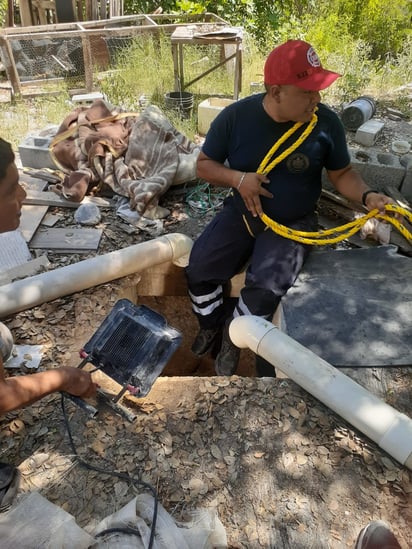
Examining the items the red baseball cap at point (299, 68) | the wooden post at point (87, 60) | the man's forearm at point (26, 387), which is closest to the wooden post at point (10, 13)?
the wooden post at point (87, 60)

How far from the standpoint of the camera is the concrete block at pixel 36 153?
4703 mm

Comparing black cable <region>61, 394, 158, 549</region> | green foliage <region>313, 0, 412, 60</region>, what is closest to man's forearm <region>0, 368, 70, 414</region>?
black cable <region>61, 394, 158, 549</region>

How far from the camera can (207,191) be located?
452 centimetres

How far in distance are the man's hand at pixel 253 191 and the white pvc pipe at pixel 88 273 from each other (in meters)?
0.79

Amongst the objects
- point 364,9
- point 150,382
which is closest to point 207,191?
point 150,382

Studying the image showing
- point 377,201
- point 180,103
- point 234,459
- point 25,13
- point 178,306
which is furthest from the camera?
point 25,13

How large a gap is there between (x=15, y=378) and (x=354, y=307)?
6.87 ft

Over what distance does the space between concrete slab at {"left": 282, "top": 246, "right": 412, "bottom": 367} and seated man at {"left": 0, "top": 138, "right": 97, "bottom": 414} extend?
1.43 metres

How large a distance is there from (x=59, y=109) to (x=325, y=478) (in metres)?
5.96

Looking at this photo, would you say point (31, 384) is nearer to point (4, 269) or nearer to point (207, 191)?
point (4, 269)

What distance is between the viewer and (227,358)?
10.9 ft

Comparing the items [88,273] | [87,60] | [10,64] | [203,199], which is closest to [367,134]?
[203,199]

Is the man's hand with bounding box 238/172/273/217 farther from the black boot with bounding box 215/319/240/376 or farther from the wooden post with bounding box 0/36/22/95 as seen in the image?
the wooden post with bounding box 0/36/22/95

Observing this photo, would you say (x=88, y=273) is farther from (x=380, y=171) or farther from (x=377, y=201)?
(x=380, y=171)
